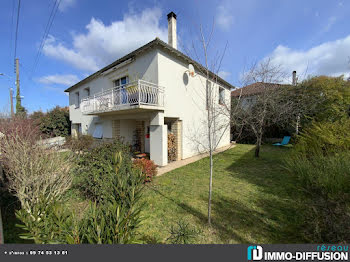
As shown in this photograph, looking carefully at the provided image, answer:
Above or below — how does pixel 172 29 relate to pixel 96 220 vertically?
above

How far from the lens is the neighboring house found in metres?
7.42

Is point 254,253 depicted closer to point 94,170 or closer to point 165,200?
point 165,200

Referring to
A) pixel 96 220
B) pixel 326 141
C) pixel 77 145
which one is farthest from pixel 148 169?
pixel 326 141

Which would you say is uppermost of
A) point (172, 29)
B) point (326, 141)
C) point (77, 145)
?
point (172, 29)

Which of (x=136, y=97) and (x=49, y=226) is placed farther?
(x=136, y=97)

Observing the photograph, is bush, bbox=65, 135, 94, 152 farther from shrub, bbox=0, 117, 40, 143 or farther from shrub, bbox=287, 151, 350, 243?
shrub, bbox=287, 151, 350, 243

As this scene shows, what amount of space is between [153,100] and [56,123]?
1573 centimetres

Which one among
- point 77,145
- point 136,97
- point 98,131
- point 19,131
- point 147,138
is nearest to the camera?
point 77,145

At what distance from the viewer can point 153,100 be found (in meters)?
7.39

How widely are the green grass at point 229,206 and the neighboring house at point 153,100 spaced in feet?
9.97

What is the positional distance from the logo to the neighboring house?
4987 mm

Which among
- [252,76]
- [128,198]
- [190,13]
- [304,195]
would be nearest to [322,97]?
[252,76]

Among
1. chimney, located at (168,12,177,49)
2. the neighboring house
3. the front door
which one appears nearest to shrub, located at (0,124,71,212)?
the neighboring house

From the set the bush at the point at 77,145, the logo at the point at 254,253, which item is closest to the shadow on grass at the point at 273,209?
the logo at the point at 254,253
